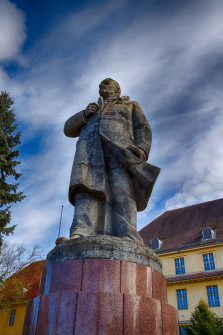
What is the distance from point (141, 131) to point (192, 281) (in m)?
25.6

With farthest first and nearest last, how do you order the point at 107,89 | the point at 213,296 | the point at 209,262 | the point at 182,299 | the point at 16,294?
the point at 209,262
the point at 182,299
the point at 213,296
the point at 16,294
the point at 107,89

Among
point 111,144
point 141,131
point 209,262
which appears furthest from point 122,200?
point 209,262

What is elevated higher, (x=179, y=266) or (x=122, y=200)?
(x=179, y=266)

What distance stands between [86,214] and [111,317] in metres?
1.76

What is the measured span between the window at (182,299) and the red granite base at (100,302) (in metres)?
26.1

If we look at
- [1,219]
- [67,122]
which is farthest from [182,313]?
[67,122]

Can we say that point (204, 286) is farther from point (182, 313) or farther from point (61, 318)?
point (61, 318)

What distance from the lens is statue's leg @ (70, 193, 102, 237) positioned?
4.36 m

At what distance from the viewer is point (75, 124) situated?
5.97 metres

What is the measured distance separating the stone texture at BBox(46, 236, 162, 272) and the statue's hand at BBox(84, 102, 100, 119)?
2.88 meters

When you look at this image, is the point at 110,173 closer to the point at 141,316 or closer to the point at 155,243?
the point at 141,316

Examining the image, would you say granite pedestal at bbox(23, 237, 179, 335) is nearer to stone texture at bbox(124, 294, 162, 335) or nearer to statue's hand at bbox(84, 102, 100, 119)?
stone texture at bbox(124, 294, 162, 335)

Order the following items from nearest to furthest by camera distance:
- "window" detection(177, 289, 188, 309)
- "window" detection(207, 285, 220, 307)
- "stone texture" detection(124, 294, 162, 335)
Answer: "stone texture" detection(124, 294, 162, 335) < "window" detection(207, 285, 220, 307) < "window" detection(177, 289, 188, 309)

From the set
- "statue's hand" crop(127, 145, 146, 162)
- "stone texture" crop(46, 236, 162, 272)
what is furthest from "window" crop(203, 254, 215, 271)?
"stone texture" crop(46, 236, 162, 272)
